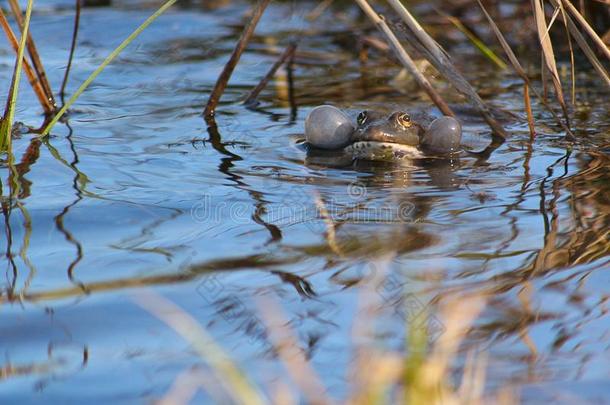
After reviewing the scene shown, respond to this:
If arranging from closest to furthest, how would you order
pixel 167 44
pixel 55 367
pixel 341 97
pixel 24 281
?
pixel 55 367
pixel 24 281
pixel 341 97
pixel 167 44

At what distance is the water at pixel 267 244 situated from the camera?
2586 mm

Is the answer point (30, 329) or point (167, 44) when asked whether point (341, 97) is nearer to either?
point (167, 44)

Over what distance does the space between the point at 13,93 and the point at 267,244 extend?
1530mm

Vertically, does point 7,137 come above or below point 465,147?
above

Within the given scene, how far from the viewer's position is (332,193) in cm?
419

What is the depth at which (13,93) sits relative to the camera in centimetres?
427

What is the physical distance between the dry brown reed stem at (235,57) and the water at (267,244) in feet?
0.38

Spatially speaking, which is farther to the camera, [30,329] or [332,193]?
[332,193]

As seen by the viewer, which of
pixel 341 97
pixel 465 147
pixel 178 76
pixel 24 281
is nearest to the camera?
pixel 24 281

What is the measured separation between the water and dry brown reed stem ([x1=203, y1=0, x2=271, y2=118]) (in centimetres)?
11

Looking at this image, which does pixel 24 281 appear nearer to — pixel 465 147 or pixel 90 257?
pixel 90 257

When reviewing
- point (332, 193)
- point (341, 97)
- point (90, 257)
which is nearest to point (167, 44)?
point (341, 97)

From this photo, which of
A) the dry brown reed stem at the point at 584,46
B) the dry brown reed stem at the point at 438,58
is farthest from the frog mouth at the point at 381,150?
the dry brown reed stem at the point at 584,46

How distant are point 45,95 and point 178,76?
1.55 metres
